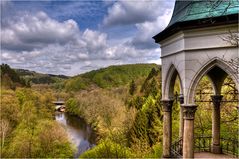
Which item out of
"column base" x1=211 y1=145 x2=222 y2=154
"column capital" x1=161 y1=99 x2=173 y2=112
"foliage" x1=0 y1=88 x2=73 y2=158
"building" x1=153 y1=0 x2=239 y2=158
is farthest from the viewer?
"foliage" x1=0 y1=88 x2=73 y2=158

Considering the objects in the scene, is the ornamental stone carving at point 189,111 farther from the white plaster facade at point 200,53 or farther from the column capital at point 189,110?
the white plaster facade at point 200,53

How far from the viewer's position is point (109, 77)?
168875 millimetres

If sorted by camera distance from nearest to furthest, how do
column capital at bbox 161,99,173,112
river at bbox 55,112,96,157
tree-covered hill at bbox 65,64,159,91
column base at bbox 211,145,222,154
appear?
column capital at bbox 161,99,173,112
column base at bbox 211,145,222,154
river at bbox 55,112,96,157
tree-covered hill at bbox 65,64,159,91

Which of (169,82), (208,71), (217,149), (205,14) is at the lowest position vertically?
(217,149)

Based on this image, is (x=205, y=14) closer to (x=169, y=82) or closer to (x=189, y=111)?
(x=189, y=111)

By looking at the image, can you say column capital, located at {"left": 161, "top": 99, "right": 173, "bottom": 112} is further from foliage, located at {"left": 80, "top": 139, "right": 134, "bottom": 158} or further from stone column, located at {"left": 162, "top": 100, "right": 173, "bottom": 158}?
foliage, located at {"left": 80, "top": 139, "right": 134, "bottom": 158}

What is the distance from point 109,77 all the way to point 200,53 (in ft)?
533

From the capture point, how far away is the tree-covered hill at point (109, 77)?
6096 inches

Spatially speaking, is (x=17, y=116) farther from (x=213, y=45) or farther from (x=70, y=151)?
(x=213, y=45)

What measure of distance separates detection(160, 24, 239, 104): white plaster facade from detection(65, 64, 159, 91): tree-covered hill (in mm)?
134673

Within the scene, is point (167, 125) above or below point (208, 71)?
Answer: below

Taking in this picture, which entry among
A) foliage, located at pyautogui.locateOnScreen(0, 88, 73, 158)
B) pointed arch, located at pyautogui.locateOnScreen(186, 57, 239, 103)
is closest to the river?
foliage, located at pyautogui.locateOnScreen(0, 88, 73, 158)

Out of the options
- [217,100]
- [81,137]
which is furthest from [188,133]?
[81,137]

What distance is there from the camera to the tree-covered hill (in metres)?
155
